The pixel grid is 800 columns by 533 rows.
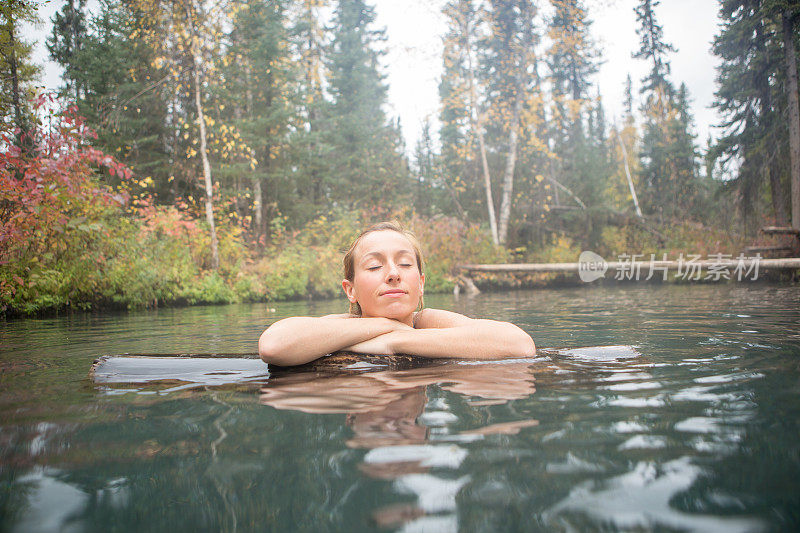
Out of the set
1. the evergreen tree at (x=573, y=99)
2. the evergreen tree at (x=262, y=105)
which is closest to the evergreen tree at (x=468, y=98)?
the evergreen tree at (x=573, y=99)

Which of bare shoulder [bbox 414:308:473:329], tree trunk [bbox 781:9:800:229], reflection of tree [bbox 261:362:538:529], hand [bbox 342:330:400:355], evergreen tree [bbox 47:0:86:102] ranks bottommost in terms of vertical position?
reflection of tree [bbox 261:362:538:529]

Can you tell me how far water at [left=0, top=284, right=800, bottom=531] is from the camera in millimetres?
1007

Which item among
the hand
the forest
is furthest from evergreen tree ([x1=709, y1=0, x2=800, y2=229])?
the hand

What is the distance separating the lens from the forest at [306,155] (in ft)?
30.7

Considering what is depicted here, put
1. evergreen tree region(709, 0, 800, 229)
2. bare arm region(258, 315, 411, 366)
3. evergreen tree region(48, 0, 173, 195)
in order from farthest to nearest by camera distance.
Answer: evergreen tree region(48, 0, 173, 195)
evergreen tree region(709, 0, 800, 229)
bare arm region(258, 315, 411, 366)

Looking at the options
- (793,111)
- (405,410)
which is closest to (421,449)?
(405,410)

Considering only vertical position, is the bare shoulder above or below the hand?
above

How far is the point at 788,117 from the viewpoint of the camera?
14781 millimetres

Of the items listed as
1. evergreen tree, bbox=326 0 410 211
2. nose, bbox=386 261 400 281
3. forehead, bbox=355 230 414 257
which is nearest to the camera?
nose, bbox=386 261 400 281

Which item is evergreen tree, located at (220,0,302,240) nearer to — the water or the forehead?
the forehead

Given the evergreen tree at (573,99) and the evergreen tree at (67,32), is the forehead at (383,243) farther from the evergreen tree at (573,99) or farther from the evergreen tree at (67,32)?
the evergreen tree at (67,32)

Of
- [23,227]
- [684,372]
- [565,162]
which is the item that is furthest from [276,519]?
[565,162]

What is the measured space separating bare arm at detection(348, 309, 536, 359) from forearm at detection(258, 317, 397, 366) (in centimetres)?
8

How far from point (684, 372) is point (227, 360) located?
2429 mm
